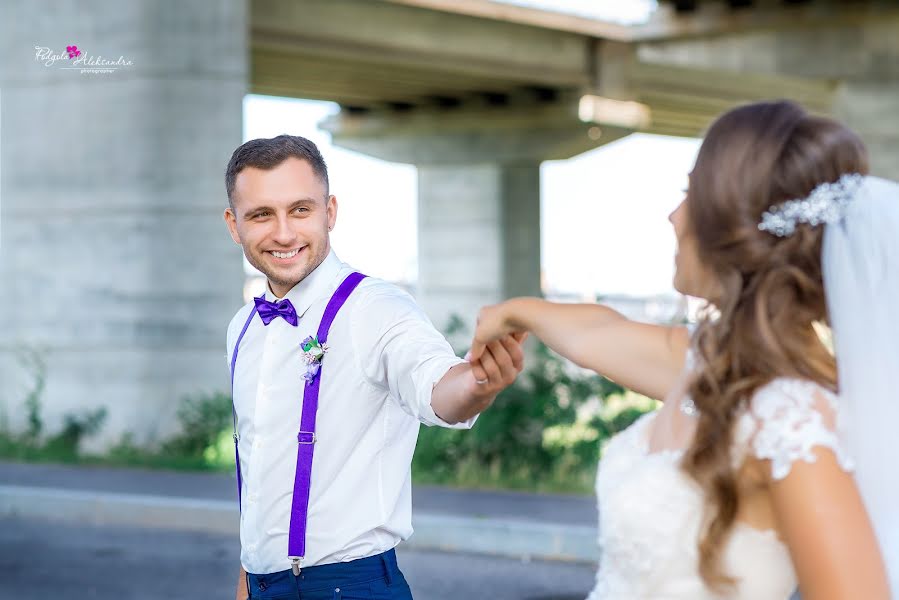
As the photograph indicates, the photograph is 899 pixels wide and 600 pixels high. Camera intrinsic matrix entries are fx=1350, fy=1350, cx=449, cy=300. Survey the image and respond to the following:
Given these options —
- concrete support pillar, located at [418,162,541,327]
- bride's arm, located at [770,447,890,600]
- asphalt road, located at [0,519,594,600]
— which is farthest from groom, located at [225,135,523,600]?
concrete support pillar, located at [418,162,541,327]

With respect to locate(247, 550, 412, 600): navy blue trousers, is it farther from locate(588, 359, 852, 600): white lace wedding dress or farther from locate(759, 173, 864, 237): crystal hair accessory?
locate(759, 173, 864, 237): crystal hair accessory

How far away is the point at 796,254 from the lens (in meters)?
2.22

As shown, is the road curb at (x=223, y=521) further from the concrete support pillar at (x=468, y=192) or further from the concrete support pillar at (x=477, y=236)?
the concrete support pillar at (x=477, y=236)

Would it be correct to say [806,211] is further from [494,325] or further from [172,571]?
[172,571]

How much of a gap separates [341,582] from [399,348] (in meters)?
0.57

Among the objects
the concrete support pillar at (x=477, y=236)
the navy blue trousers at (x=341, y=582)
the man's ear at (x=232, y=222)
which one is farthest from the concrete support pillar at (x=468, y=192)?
the navy blue trousers at (x=341, y=582)

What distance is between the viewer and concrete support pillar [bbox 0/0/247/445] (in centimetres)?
1527

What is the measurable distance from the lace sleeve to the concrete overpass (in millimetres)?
13474

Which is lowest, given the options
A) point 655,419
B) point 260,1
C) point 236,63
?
point 655,419

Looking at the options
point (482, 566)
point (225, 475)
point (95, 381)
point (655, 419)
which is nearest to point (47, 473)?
point (225, 475)

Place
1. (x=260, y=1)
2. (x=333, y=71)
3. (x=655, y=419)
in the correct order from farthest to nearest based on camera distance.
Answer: (x=333, y=71), (x=260, y=1), (x=655, y=419)

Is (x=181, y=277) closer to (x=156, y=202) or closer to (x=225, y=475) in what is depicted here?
(x=156, y=202)

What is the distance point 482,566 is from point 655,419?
6695 mm

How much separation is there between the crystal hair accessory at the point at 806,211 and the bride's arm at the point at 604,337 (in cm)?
53
